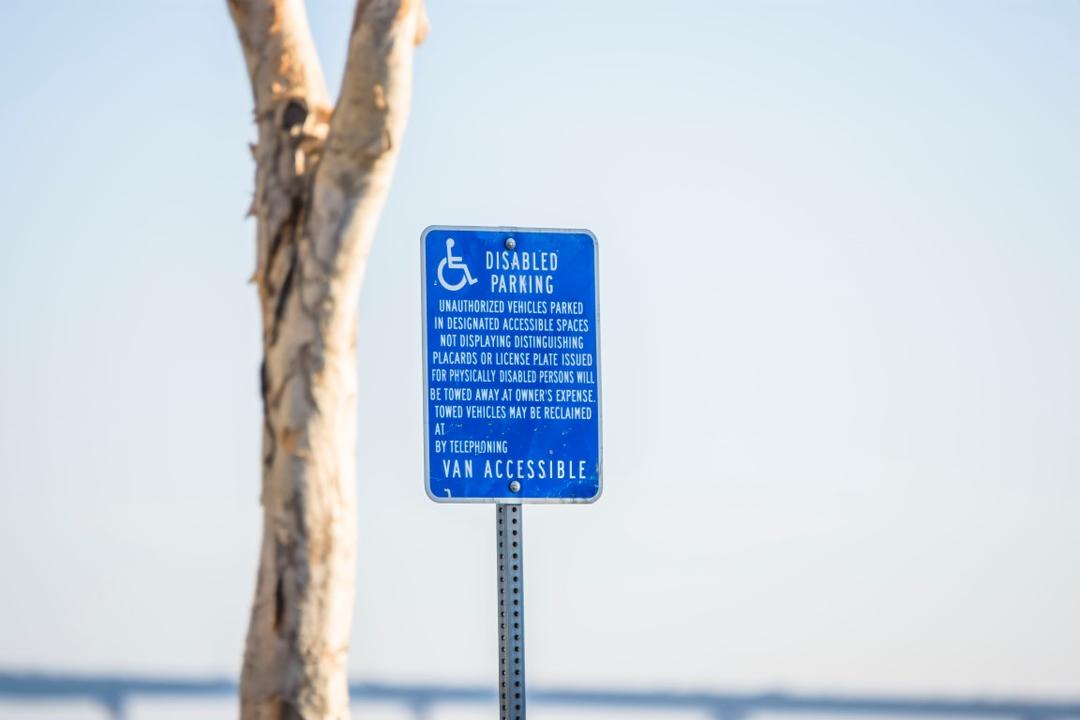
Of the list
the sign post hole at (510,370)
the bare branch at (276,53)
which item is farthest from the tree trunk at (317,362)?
the sign post hole at (510,370)

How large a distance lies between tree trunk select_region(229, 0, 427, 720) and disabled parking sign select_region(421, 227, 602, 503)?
634 mm

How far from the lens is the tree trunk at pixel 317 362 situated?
14.5ft

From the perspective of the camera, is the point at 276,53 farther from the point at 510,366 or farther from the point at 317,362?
the point at 510,366

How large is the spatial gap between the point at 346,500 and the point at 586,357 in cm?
102

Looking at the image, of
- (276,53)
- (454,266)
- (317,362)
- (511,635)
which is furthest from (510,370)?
(276,53)

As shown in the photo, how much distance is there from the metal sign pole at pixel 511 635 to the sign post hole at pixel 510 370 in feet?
0.07

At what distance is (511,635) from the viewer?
5055 millimetres

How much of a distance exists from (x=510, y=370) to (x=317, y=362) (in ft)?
2.78

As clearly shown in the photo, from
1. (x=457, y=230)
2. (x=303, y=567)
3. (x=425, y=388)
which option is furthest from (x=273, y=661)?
(x=457, y=230)

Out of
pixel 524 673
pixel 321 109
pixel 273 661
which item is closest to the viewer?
pixel 273 661

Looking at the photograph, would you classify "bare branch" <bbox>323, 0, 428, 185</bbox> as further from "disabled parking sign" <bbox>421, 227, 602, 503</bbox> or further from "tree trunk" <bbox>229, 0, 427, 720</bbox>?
"disabled parking sign" <bbox>421, 227, 602, 503</bbox>

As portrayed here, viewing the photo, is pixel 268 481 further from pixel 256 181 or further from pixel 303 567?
pixel 256 181

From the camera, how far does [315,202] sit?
4.53m

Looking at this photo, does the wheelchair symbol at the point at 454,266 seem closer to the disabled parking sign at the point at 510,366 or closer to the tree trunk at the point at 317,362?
the disabled parking sign at the point at 510,366
